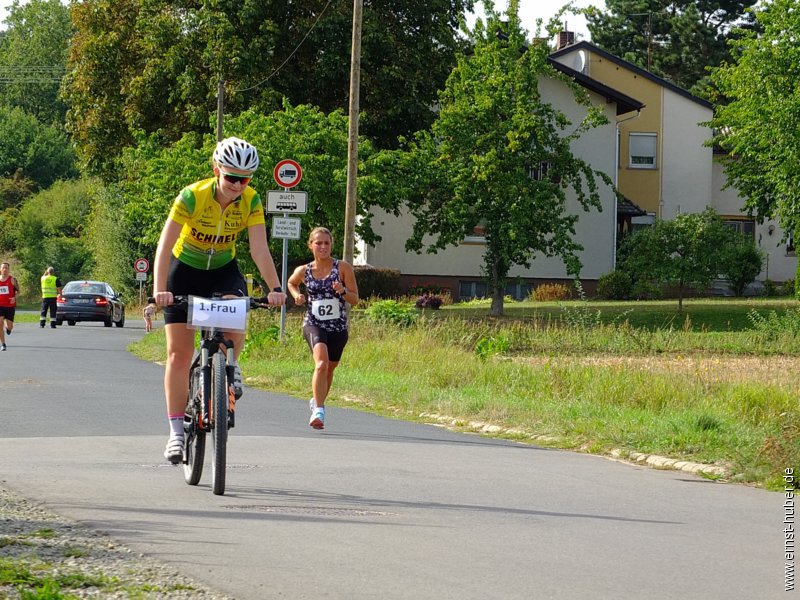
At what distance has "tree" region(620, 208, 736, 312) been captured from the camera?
39.7 meters

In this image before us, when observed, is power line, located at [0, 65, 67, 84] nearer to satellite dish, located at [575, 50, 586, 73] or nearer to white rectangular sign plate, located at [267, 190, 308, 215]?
satellite dish, located at [575, 50, 586, 73]

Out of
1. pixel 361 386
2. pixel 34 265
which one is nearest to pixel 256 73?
pixel 361 386

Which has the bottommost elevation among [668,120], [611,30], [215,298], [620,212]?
[215,298]

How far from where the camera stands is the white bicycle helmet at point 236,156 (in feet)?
28.3

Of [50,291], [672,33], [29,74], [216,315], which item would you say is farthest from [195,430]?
[29,74]

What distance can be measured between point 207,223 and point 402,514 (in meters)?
2.20

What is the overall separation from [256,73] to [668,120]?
22687 mm

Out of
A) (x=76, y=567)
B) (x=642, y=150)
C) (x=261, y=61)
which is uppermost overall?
(x=261, y=61)

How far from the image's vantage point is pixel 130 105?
46000mm

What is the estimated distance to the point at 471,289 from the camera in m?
55.4

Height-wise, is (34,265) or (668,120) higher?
(668,120)

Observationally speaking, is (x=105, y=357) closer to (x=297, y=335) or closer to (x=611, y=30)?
(x=297, y=335)

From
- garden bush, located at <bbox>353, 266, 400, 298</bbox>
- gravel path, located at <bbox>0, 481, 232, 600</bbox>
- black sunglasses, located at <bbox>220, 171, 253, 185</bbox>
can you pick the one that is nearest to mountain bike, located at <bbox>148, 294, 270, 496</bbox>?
black sunglasses, located at <bbox>220, 171, 253, 185</bbox>

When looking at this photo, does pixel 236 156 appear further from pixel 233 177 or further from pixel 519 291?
pixel 519 291
